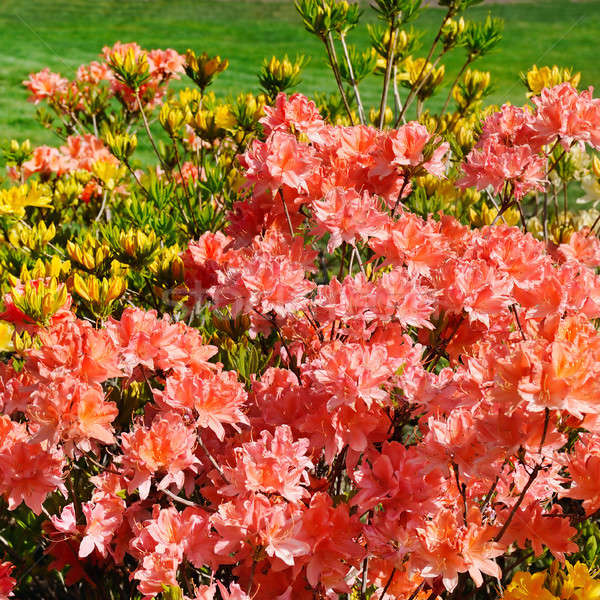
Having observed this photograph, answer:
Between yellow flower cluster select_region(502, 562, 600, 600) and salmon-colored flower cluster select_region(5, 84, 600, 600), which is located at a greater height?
salmon-colored flower cluster select_region(5, 84, 600, 600)

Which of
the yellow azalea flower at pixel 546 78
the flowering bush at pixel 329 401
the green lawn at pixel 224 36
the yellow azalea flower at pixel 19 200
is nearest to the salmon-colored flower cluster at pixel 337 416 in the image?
the flowering bush at pixel 329 401

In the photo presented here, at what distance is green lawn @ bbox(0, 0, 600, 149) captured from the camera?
15.9 m

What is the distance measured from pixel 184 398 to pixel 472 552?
651mm

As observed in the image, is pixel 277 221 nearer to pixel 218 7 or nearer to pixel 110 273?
pixel 110 273

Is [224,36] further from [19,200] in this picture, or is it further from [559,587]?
[559,587]

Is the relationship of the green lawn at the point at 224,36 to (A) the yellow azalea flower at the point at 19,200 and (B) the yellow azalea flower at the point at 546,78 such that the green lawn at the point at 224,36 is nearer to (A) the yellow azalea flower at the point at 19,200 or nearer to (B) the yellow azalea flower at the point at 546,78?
(A) the yellow azalea flower at the point at 19,200

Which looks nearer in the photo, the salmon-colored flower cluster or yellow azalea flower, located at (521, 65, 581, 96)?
the salmon-colored flower cluster

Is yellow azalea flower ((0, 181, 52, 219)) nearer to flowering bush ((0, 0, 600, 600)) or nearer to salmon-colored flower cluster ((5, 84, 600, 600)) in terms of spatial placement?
flowering bush ((0, 0, 600, 600))

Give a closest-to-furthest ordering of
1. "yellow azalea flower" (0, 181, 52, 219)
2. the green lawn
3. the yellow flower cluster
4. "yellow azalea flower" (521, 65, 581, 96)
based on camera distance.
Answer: the yellow flower cluster → "yellow azalea flower" (0, 181, 52, 219) → "yellow azalea flower" (521, 65, 581, 96) → the green lawn

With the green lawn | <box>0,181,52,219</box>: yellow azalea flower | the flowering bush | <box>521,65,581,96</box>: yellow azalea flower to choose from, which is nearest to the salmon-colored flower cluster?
the flowering bush

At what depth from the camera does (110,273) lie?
253 centimetres

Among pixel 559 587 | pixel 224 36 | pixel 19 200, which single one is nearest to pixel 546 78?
pixel 19 200

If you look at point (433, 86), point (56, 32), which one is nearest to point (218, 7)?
point (56, 32)

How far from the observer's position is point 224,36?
24.3 metres
